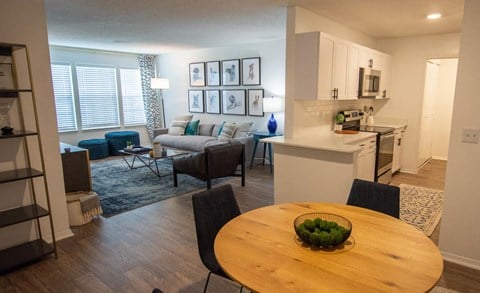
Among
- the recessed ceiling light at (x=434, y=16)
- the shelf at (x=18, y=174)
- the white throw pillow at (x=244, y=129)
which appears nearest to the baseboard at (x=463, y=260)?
the recessed ceiling light at (x=434, y=16)

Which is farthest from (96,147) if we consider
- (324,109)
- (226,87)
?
(324,109)

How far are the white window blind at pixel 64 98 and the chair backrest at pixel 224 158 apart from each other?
456cm

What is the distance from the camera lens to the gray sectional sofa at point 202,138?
245 inches

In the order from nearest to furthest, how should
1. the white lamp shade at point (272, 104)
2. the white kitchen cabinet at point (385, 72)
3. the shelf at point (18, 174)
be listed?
1. the shelf at point (18, 174)
2. the white kitchen cabinet at point (385, 72)
3. the white lamp shade at point (272, 104)

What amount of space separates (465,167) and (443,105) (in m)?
4.98

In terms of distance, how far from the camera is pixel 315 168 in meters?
3.54

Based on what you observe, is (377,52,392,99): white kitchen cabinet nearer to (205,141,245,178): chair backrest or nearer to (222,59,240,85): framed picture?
(205,141,245,178): chair backrest

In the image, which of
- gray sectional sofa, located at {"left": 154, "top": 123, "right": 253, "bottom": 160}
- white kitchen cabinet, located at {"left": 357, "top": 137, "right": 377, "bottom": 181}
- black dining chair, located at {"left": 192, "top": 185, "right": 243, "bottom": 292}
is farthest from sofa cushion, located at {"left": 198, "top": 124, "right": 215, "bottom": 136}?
black dining chair, located at {"left": 192, "top": 185, "right": 243, "bottom": 292}

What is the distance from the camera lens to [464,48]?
256 centimetres

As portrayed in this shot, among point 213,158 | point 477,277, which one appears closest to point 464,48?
point 477,277

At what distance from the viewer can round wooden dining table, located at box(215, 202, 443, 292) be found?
126cm

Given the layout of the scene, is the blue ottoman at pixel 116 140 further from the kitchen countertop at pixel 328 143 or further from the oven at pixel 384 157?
the oven at pixel 384 157

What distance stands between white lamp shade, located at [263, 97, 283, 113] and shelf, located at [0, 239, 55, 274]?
13.7 ft

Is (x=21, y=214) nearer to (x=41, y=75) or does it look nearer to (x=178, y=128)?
(x=41, y=75)
